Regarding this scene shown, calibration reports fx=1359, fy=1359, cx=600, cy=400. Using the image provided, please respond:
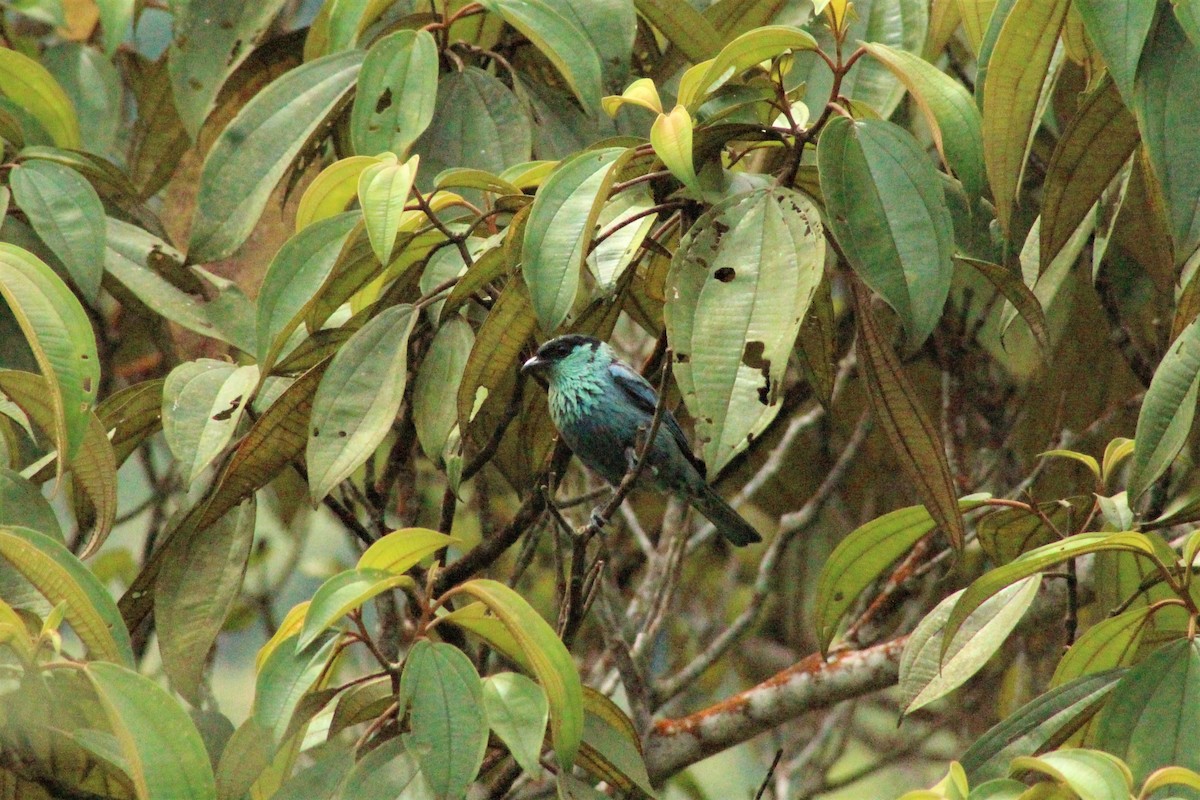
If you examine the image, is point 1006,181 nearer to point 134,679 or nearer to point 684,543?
point 134,679

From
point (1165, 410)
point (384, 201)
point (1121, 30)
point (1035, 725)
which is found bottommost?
point (1035, 725)

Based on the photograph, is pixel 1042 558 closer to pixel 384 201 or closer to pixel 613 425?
pixel 384 201

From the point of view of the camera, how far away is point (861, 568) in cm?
221

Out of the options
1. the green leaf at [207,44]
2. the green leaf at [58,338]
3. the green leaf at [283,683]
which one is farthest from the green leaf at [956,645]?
the green leaf at [207,44]

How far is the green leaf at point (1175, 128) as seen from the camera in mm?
1864

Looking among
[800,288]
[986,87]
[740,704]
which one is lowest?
[740,704]

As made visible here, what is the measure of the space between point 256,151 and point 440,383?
2.13ft

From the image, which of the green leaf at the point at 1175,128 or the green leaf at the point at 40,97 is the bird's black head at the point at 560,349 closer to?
the green leaf at the point at 40,97

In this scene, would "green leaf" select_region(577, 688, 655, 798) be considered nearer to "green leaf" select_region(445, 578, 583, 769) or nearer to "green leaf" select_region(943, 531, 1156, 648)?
"green leaf" select_region(445, 578, 583, 769)

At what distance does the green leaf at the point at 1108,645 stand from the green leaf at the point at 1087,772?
46cm

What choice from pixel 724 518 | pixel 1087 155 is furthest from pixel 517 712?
A: pixel 724 518

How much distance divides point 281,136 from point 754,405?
121cm

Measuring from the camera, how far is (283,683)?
1881 millimetres

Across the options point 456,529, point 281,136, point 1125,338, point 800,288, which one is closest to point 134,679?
point 800,288
